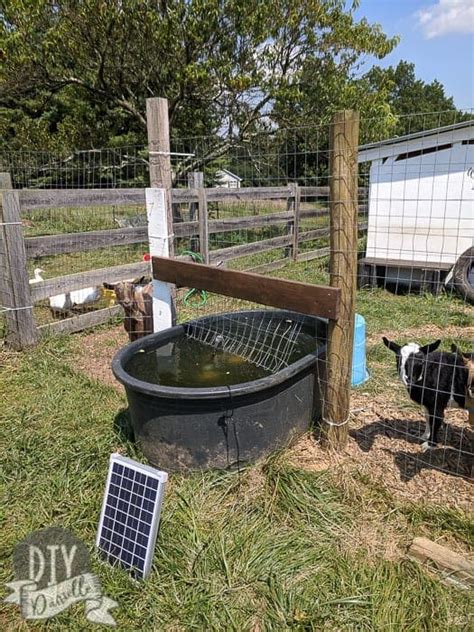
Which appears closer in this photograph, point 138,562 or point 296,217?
point 138,562

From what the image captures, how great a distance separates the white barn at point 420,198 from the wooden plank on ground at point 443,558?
525 cm

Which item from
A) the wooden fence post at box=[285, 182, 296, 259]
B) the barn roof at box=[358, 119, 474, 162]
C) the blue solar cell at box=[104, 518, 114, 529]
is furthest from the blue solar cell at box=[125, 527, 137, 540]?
the wooden fence post at box=[285, 182, 296, 259]

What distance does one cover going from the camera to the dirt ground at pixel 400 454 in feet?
8.31

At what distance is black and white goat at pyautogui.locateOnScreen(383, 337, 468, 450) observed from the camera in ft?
8.20

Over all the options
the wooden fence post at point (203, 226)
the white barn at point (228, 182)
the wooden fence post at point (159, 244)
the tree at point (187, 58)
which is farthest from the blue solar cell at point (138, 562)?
the tree at point (187, 58)

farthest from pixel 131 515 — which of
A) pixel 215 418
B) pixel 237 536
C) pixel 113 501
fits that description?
pixel 215 418

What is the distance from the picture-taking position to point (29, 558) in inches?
84.1

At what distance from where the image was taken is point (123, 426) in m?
3.18

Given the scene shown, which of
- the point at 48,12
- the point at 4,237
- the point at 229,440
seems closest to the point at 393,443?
the point at 229,440

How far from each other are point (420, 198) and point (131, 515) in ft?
21.5

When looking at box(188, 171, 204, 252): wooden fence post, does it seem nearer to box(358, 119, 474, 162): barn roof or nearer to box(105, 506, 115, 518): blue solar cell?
box(358, 119, 474, 162): barn roof

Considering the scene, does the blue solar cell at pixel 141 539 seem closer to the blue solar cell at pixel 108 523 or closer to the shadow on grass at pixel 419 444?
the blue solar cell at pixel 108 523

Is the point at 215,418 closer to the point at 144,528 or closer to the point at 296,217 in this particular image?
the point at 144,528

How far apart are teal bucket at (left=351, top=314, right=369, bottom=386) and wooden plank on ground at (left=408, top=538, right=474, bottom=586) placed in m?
1.84
